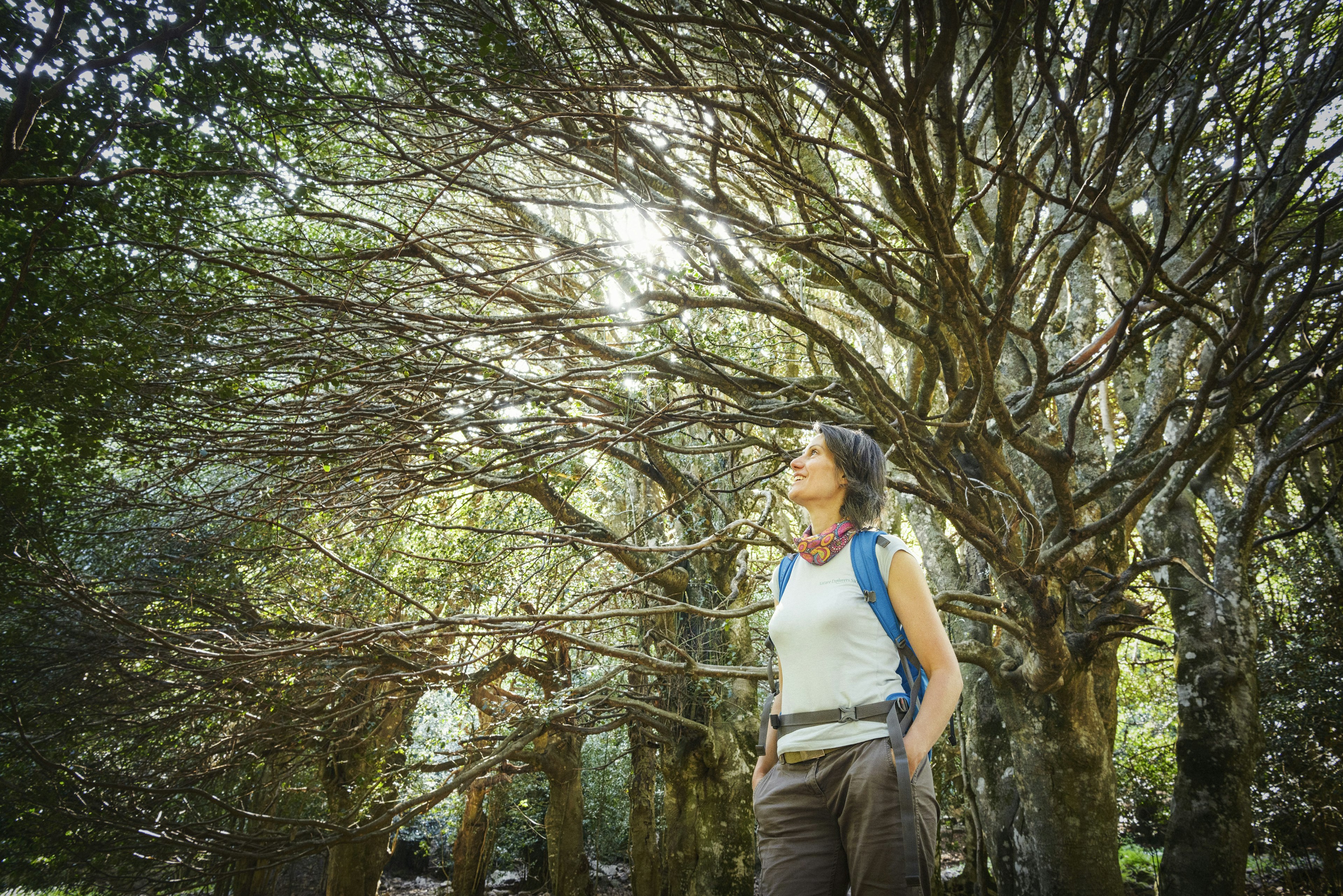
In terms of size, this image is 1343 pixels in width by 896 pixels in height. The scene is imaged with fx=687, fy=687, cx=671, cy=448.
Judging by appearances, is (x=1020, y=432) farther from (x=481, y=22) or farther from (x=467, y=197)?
(x=467, y=197)

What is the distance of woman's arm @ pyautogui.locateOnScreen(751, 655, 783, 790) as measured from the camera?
2170mm

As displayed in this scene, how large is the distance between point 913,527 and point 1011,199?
4433 millimetres

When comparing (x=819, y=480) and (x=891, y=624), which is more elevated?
(x=819, y=480)

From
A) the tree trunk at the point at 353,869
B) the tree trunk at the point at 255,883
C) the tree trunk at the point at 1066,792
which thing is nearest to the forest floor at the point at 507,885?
the tree trunk at the point at 255,883

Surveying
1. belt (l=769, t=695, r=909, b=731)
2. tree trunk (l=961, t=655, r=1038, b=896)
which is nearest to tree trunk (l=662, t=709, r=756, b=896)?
tree trunk (l=961, t=655, r=1038, b=896)

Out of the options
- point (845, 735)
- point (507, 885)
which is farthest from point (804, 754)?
point (507, 885)

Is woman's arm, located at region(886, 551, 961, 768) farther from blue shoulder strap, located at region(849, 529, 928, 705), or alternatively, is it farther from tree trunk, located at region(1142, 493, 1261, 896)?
tree trunk, located at region(1142, 493, 1261, 896)

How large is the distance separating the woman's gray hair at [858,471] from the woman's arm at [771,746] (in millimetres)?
585

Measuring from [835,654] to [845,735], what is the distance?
8.7 inches

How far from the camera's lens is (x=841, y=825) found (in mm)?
1863

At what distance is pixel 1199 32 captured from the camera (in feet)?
9.05

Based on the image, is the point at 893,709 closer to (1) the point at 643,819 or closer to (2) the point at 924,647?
(2) the point at 924,647

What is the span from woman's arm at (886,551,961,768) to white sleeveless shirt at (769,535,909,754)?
2.0 inches

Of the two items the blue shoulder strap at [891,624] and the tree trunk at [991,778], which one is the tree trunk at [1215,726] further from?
the blue shoulder strap at [891,624]
